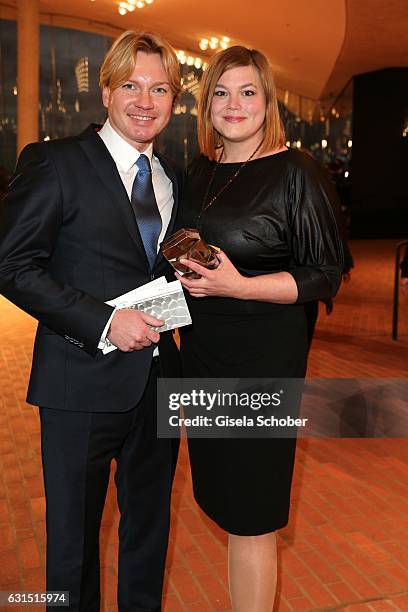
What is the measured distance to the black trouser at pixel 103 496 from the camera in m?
2.10

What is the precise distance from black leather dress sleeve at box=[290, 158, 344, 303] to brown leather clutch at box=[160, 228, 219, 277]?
1.38 ft

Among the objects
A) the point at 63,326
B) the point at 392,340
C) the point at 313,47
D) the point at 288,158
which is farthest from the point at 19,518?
the point at 313,47

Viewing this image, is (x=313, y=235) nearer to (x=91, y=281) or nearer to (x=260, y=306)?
(x=260, y=306)

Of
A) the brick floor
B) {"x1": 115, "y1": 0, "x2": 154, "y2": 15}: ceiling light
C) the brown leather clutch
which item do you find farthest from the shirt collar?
{"x1": 115, "y1": 0, "x2": 154, "y2": 15}: ceiling light

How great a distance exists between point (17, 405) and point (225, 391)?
3.49m

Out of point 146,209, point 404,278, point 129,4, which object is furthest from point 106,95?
point 129,4

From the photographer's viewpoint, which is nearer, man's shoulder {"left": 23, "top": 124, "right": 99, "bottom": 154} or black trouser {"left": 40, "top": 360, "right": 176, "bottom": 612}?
man's shoulder {"left": 23, "top": 124, "right": 99, "bottom": 154}

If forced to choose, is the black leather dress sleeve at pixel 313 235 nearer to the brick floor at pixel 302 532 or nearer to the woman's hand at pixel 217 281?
the woman's hand at pixel 217 281

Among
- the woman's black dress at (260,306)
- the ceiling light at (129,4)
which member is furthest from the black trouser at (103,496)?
the ceiling light at (129,4)

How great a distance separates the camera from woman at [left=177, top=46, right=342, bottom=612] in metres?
2.20

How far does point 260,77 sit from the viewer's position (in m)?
2.24

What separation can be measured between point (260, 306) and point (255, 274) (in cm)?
11

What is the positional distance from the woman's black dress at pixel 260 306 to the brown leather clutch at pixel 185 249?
345 millimetres

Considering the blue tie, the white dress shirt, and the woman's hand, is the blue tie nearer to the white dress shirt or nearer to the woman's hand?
the white dress shirt
